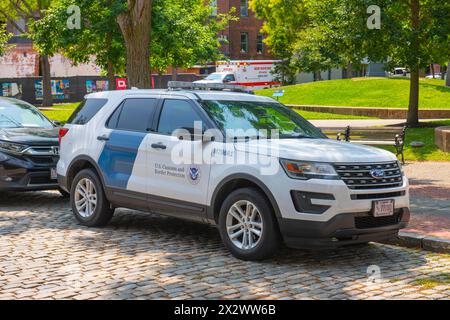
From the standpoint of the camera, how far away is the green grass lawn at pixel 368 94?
31172 millimetres

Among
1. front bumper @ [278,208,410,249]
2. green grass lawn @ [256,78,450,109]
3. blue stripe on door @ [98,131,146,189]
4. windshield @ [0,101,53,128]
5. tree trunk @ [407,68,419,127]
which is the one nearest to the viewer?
front bumper @ [278,208,410,249]

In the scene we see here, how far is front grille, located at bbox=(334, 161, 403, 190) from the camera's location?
7355mm

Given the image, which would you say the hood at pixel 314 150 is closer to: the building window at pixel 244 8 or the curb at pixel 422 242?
the curb at pixel 422 242

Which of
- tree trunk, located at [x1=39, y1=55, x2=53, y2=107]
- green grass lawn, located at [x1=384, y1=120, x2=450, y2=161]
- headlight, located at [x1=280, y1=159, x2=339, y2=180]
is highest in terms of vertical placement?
tree trunk, located at [x1=39, y1=55, x2=53, y2=107]

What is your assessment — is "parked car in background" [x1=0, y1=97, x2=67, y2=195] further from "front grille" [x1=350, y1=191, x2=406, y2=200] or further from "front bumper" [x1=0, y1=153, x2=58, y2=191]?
"front grille" [x1=350, y1=191, x2=406, y2=200]

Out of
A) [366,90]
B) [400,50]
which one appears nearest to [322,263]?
[400,50]

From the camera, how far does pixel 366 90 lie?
3512 cm

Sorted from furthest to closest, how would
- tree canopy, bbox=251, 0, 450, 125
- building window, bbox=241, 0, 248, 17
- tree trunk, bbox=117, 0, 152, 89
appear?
building window, bbox=241, 0, 248, 17
tree canopy, bbox=251, 0, 450, 125
tree trunk, bbox=117, 0, 152, 89

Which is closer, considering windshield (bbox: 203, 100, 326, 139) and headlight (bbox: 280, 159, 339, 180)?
headlight (bbox: 280, 159, 339, 180)

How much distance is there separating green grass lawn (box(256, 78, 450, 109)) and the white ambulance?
12.5 m

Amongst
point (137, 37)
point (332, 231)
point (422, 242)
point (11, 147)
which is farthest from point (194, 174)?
point (137, 37)

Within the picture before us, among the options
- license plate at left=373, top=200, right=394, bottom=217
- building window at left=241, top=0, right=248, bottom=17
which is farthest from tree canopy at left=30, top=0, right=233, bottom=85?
building window at left=241, top=0, right=248, bottom=17

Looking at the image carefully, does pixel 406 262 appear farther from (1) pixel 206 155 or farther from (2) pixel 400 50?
(2) pixel 400 50

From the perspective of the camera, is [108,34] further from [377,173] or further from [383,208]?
[383,208]
